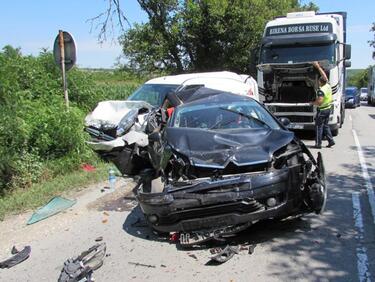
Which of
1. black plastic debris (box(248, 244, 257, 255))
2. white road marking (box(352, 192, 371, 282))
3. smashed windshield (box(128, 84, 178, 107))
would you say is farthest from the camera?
smashed windshield (box(128, 84, 178, 107))

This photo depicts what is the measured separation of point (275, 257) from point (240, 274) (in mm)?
569

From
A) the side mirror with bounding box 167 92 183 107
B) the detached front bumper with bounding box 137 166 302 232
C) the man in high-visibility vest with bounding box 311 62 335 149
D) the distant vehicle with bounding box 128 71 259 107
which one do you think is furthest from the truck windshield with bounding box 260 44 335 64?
the detached front bumper with bounding box 137 166 302 232

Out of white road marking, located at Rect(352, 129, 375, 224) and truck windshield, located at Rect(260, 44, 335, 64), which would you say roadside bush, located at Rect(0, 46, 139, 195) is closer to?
white road marking, located at Rect(352, 129, 375, 224)

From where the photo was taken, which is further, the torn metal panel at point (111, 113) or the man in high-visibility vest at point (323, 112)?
the man in high-visibility vest at point (323, 112)

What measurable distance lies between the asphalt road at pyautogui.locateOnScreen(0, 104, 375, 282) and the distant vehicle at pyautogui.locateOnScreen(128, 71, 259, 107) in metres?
5.18

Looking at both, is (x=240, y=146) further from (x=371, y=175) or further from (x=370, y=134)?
(x=370, y=134)

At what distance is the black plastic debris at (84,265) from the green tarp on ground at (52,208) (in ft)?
6.15

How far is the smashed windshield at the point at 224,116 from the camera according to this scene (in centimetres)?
691

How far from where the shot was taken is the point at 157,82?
13453mm

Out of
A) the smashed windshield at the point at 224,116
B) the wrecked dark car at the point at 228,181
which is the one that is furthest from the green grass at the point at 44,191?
the smashed windshield at the point at 224,116

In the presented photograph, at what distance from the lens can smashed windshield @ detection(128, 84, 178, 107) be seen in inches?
496

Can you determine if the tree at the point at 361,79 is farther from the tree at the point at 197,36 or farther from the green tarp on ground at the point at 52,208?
the green tarp on ground at the point at 52,208

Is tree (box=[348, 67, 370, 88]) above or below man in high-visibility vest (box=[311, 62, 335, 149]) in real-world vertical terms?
below

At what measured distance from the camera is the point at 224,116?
714 cm
